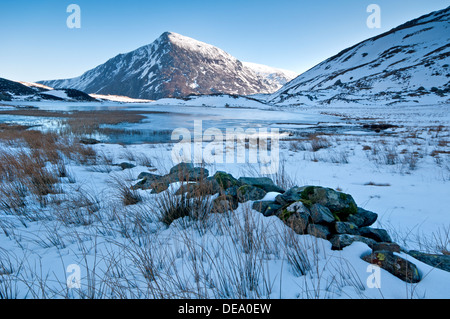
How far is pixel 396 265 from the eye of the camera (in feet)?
4.86

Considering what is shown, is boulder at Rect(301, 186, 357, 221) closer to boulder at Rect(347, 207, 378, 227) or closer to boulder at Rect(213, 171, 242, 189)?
boulder at Rect(347, 207, 378, 227)

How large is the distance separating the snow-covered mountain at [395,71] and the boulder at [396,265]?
5558cm

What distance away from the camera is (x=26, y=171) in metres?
4.04

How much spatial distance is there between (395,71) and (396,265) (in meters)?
85.7

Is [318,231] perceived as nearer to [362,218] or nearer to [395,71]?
[362,218]

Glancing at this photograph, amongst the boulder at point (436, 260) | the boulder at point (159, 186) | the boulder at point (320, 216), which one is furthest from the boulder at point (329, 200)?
the boulder at point (159, 186)

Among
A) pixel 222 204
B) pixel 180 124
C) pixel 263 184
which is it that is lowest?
pixel 222 204

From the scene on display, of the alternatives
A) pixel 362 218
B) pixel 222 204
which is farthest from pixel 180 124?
pixel 362 218

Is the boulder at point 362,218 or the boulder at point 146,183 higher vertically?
the boulder at point 146,183

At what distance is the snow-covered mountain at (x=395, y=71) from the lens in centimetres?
5010

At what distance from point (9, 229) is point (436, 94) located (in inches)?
2512

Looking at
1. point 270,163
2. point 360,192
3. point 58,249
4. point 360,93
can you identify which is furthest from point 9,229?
point 360,93
